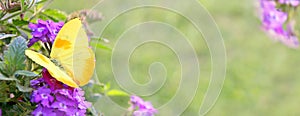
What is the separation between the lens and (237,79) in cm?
318

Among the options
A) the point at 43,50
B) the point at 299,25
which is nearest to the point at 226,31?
the point at 299,25

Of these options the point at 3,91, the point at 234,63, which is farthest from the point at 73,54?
the point at 234,63

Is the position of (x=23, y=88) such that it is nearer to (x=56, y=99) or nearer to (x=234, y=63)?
(x=56, y=99)

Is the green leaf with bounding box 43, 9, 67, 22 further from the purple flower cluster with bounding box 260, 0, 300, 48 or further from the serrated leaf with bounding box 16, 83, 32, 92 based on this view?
the purple flower cluster with bounding box 260, 0, 300, 48

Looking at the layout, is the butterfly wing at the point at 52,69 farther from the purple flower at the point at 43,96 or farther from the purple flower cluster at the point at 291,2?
the purple flower cluster at the point at 291,2

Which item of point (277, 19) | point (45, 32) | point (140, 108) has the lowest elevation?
point (140, 108)

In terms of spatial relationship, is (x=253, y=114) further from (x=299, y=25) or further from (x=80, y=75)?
(x=80, y=75)

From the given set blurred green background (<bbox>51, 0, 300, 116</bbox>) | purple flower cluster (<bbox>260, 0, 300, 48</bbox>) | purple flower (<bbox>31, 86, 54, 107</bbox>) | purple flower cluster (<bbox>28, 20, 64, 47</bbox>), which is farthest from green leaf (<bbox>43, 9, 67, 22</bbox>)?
blurred green background (<bbox>51, 0, 300, 116</bbox>)

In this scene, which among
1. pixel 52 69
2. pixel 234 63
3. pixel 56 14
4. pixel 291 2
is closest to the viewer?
pixel 52 69

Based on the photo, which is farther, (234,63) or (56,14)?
(234,63)

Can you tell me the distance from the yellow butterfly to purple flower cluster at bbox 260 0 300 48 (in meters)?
0.83

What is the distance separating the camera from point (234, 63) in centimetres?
327

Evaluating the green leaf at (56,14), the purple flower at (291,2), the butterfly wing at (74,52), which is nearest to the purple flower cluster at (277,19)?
the purple flower at (291,2)

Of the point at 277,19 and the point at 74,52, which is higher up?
the point at 277,19
